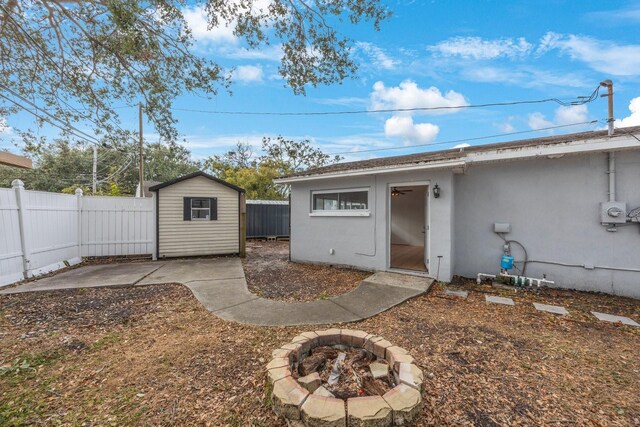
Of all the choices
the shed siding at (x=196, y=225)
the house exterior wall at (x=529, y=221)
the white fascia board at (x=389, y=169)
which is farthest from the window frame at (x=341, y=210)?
the shed siding at (x=196, y=225)

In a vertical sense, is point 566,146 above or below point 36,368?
above

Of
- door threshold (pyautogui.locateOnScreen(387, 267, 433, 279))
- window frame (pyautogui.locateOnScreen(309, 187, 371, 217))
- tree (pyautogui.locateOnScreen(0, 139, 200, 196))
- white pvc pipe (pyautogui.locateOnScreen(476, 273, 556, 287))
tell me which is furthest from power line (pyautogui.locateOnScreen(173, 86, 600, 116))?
tree (pyautogui.locateOnScreen(0, 139, 200, 196))

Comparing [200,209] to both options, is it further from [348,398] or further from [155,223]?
A: [348,398]

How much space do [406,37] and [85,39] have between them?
758 cm

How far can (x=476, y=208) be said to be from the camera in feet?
19.5

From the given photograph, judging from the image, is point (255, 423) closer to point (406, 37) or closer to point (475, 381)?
point (475, 381)

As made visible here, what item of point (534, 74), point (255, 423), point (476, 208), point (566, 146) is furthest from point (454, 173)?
point (255, 423)

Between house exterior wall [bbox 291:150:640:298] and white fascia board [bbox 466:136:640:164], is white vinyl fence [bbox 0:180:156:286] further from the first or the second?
white fascia board [bbox 466:136:640:164]

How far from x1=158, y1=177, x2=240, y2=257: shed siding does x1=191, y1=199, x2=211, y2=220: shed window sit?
179mm

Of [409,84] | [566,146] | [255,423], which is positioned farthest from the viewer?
[409,84]

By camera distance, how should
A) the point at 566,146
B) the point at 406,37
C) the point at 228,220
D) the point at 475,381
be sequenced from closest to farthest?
the point at 475,381, the point at 566,146, the point at 406,37, the point at 228,220

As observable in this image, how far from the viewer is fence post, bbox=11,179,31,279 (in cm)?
546

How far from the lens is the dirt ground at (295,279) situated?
5.03 meters

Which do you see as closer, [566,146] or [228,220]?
[566,146]
